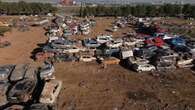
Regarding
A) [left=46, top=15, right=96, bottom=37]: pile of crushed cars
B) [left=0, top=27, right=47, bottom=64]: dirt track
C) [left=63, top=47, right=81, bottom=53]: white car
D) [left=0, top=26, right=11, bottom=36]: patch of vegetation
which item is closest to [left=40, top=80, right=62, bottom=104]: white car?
[left=0, top=27, right=47, bottom=64]: dirt track

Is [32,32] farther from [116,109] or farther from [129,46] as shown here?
[116,109]

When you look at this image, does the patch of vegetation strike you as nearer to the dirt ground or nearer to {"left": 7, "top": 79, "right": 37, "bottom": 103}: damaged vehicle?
the dirt ground

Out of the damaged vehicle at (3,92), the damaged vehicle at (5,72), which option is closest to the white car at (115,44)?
the damaged vehicle at (5,72)

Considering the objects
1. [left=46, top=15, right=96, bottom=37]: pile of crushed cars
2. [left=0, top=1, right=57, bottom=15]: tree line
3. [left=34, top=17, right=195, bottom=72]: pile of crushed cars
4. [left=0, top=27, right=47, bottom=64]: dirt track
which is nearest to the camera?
[left=34, top=17, right=195, bottom=72]: pile of crushed cars

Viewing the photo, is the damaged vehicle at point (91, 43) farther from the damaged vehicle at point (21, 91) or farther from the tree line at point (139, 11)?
the tree line at point (139, 11)

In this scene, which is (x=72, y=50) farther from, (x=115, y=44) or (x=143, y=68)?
(x=143, y=68)

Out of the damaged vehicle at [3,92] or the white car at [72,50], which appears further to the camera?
the white car at [72,50]

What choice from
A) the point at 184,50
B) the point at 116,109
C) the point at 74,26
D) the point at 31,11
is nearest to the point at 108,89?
the point at 116,109
